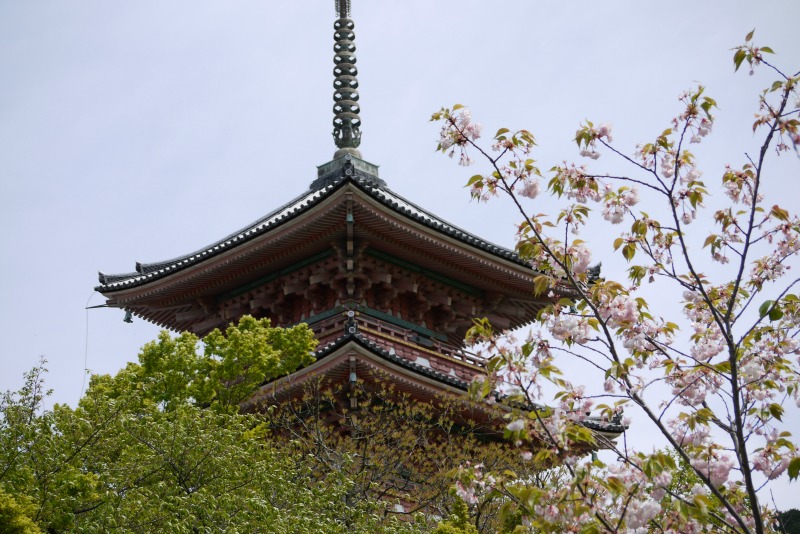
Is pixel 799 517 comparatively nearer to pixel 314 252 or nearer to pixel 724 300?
pixel 314 252

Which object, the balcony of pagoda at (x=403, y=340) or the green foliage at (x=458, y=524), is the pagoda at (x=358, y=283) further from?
the green foliage at (x=458, y=524)

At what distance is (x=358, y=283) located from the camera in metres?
21.9

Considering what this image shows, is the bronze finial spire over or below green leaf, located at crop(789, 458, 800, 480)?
over

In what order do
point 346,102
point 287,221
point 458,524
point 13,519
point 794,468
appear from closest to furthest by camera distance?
point 794,468
point 13,519
point 458,524
point 287,221
point 346,102

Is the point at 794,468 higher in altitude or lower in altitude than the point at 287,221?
lower

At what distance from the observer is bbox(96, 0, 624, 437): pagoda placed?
20.6 meters

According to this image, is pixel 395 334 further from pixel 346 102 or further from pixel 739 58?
pixel 739 58

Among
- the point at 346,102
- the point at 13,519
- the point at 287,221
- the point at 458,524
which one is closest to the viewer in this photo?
the point at 13,519

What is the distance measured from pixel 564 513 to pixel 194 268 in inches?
610

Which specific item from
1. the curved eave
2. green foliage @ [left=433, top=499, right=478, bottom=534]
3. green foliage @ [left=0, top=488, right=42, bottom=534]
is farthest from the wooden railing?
green foliage @ [left=0, top=488, right=42, bottom=534]

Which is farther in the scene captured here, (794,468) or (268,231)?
(268,231)

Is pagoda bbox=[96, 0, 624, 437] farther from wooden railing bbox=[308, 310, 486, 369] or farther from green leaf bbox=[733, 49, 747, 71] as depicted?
green leaf bbox=[733, 49, 747, 71]

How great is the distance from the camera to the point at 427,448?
58.2 feet

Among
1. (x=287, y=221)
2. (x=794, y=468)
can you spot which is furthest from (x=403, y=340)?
(x=794, y=468)
